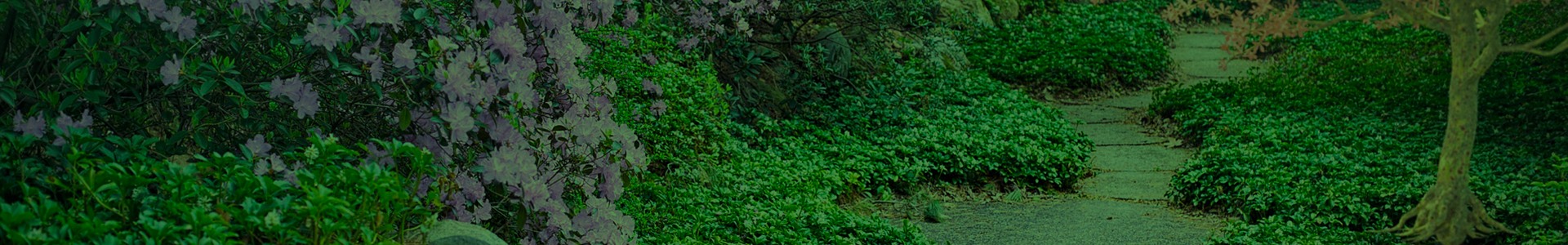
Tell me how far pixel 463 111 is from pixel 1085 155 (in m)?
5.03

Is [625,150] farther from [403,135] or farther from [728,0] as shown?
[728,0]

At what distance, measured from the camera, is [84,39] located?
2.14 metres

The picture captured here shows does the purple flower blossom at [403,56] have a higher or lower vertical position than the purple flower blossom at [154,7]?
lower

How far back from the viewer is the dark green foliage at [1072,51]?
931 centimetres

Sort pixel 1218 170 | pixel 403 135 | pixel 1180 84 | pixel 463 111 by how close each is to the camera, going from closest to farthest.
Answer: pixel 463 111 → pixel 403 135 → pixel 1218 170 → pixel 1180 84

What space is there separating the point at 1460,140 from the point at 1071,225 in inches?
112

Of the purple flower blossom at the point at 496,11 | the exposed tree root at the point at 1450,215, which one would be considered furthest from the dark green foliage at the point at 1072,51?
the purple flower blossom at the point at 496,11

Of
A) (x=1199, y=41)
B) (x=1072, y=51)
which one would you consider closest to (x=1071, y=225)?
(x=1072, y=51)

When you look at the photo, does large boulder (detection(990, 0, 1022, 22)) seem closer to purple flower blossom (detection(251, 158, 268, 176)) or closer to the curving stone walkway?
the curving stone walkway

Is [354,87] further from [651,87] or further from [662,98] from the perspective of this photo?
[662,98]

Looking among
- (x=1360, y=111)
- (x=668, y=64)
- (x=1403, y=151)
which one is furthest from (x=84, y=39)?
(x=1360, y=111)

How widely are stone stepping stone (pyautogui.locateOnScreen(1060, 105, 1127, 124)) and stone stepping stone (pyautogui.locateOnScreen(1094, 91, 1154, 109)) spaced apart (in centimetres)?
17

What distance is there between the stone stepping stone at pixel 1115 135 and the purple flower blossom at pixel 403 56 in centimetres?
591

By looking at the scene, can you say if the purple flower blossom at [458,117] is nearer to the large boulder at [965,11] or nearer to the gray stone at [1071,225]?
the gray stone at [1071,225]
